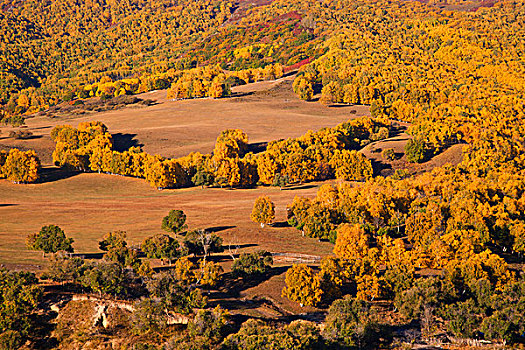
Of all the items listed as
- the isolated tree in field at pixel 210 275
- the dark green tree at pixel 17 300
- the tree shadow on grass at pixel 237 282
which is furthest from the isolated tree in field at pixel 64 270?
the tree shadow on grass at pixel 237 282

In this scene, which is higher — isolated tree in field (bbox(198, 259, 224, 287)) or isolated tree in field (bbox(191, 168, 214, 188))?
isolated tree in field (bbox(191, 168, 214, 188))

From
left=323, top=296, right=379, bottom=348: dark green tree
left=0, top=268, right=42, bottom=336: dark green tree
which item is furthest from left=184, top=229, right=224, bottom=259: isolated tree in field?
left=323, top=296, right=379, bottom=348: dark green tree

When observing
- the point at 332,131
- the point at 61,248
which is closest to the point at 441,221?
the point at 61,248

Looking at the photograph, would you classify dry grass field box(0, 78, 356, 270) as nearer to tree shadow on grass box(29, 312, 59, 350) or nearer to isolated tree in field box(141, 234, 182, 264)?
isolated tree in field box(141, 234, 182, 264)

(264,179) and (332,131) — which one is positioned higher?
(332,131)

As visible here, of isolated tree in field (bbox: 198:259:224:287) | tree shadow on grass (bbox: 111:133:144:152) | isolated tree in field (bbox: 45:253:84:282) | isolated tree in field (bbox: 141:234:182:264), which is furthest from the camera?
tree shadow on grass (bbox: 111:133:144:152)

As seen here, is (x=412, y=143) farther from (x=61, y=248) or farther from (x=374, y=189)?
(x=61, y=248)

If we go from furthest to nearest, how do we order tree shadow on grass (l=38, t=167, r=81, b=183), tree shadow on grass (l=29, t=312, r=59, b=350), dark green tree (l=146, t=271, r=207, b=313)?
1. tree shadow on grass (l=38, t=167, r=81, b=183)
2. dark green tree (l=146, t=271, r=207, b=313)
3. tree shadow on grass (l=29, t=312, r=59, b=350)
